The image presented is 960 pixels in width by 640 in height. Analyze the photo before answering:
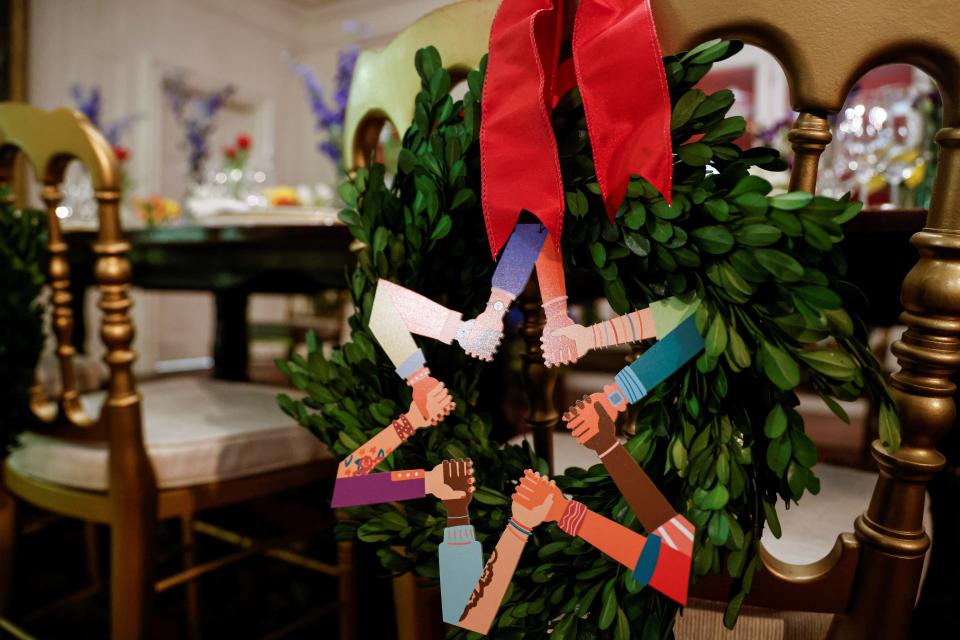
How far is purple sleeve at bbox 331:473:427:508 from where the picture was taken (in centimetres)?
48

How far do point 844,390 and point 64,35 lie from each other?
5.05m

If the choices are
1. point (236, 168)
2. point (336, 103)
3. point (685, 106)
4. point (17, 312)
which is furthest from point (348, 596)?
point (236, 168)

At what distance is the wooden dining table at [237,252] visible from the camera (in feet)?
3.31

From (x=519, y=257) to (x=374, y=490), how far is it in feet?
0.70

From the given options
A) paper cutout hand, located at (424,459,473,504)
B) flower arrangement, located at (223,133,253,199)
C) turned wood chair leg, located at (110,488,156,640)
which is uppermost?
flower arrangement, located at (223,133,253,199)

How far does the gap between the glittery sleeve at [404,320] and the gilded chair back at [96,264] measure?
0.54 meters

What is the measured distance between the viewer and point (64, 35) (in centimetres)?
403

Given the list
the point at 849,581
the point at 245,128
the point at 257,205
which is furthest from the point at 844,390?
the point at 245,128

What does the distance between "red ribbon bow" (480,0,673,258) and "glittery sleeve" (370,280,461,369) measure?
0.07m

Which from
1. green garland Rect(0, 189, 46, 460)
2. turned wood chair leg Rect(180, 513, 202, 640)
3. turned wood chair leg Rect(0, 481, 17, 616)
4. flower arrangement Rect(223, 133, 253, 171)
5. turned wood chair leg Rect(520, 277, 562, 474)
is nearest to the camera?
→ turned wood chair leg Rect(520, 277, 562, 474)

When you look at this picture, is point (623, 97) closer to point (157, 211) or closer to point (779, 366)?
point (779, 366)

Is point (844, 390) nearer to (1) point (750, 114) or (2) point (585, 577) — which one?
(2) point (585, 577)

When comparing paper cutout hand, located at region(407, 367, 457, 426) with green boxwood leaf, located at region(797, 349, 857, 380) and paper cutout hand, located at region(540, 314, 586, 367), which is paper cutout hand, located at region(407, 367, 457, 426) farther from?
green boxwood leaf, located at region(797, 349, 857, 380)

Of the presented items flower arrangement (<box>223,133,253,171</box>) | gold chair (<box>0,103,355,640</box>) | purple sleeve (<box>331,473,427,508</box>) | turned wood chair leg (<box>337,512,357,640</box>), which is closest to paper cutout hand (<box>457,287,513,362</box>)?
purple sleeve (<box>331,473,427,508</box>)
